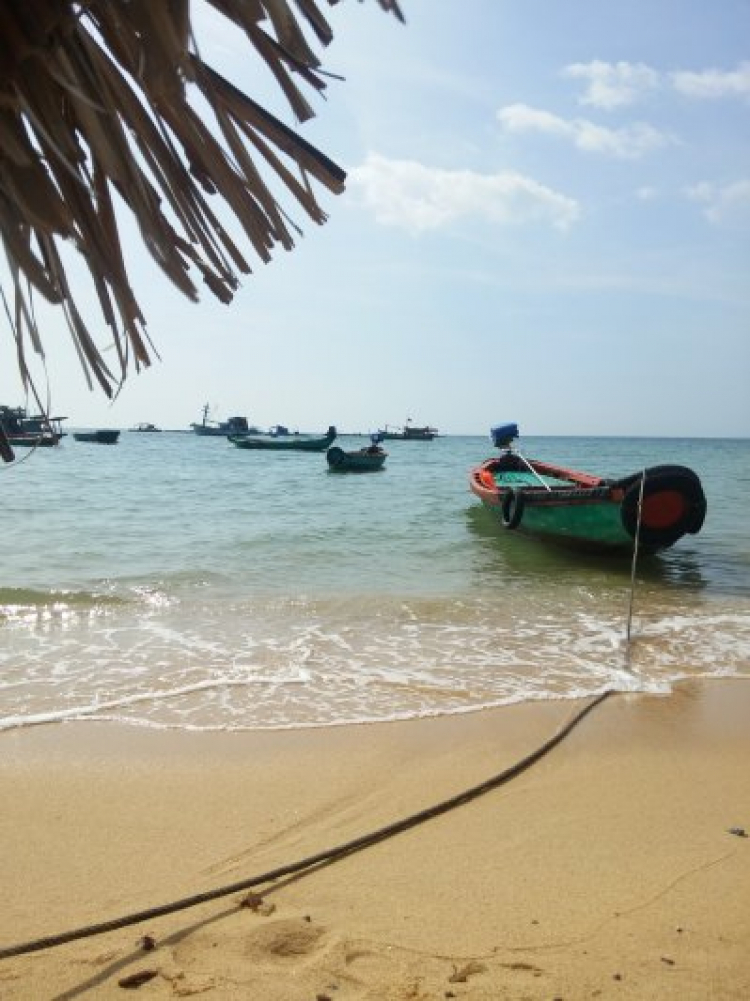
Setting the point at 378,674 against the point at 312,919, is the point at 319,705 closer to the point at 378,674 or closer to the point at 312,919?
the point at 378,674

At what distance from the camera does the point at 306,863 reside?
119 inches

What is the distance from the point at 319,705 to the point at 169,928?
268 cm

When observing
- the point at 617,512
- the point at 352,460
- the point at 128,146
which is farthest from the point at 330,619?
the point at 352,460

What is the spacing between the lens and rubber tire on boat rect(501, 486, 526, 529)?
1234 centimetres

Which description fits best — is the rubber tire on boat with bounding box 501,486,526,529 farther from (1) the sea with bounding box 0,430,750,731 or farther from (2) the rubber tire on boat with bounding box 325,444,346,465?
(2) the rubber tire on boat with bounding box 325,444,346,465

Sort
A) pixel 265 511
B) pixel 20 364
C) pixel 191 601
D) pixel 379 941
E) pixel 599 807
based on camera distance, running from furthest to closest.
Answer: pixel 265 511 → pixel 191 601 → pixel 599 807 → pixel 379 941 → pixel 20 364

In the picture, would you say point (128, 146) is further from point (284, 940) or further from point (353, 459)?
point (353, 459)

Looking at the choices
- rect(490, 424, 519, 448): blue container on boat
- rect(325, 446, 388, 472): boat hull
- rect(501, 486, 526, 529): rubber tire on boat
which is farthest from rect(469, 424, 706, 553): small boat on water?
rect(325, 446, 388, 472): boat hull

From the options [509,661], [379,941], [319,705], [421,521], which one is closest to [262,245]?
[379,941]

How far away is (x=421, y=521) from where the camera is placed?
16906 millimetres

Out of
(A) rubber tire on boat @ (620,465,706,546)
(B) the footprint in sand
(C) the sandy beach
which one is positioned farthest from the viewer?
(A) rubber tire on boat @ (620,465,706,546)

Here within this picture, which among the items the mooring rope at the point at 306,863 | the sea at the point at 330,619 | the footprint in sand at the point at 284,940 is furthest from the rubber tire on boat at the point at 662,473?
the footprint in sand at the point at 284,940

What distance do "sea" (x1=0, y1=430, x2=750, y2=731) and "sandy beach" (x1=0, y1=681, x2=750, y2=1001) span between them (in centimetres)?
68

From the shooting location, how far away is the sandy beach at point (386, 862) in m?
2.31
